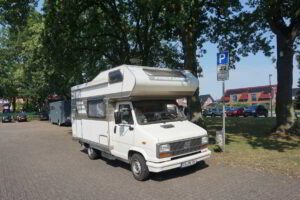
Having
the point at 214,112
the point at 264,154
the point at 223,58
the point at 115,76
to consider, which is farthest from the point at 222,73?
the point at 214,112

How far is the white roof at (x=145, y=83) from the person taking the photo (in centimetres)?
923

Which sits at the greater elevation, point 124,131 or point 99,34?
point 99,34

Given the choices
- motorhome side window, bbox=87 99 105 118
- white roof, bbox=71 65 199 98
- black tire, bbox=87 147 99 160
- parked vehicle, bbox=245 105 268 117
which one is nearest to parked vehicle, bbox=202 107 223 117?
parked vehicle, bbox=245 105 268 117

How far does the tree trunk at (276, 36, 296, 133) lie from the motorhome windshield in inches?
331

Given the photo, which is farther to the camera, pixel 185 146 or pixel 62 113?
pixel 62 113

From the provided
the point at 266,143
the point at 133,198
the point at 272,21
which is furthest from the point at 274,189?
the point at 272,21

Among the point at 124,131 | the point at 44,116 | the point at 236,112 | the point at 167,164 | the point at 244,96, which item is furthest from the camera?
the point at 244,96

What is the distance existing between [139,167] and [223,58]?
17.1 ft

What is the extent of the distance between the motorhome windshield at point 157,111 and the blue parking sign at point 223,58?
8.51ft

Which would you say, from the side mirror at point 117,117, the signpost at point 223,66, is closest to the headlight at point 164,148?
the side mirror at point 117,117

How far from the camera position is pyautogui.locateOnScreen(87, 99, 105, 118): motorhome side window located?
36.4ft

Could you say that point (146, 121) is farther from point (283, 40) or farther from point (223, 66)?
point (283, 40)

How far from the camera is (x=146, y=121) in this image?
939cm

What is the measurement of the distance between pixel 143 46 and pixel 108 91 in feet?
45.5
